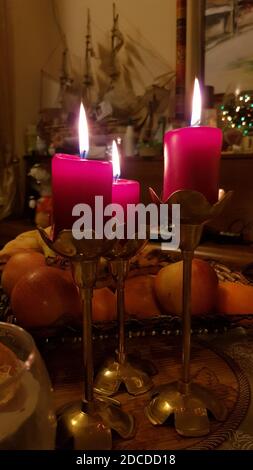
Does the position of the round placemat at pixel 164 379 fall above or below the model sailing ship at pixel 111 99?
below

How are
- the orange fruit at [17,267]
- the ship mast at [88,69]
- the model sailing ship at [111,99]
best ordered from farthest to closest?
the ship mast at [88,69]
the model sailing ship at [111,99]
the orange fruit at [17,267]

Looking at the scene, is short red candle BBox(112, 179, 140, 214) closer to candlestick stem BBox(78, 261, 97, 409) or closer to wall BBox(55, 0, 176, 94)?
candlestick stem BBox(78, 261, 97, 409)

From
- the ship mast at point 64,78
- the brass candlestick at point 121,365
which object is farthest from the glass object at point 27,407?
the ship mast at point 64,78

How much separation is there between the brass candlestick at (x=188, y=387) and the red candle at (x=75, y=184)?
0.06 meters

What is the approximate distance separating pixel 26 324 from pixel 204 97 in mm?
1431

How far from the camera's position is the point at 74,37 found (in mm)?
2260

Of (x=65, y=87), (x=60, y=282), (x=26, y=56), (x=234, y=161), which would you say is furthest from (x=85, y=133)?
(x=26, y=56)

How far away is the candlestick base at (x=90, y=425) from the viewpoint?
0.34m

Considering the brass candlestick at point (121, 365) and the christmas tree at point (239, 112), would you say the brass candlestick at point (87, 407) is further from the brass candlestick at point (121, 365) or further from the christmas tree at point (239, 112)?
the christmas tree at point (239, 112)

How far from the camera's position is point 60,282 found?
1.62ft

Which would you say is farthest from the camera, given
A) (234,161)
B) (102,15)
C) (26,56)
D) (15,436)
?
(26,56)

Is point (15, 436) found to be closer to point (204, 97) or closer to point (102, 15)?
point (204, 97)

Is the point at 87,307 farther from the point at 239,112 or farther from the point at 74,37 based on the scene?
the point at 74,37

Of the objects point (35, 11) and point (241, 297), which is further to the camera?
point (35, 11)
